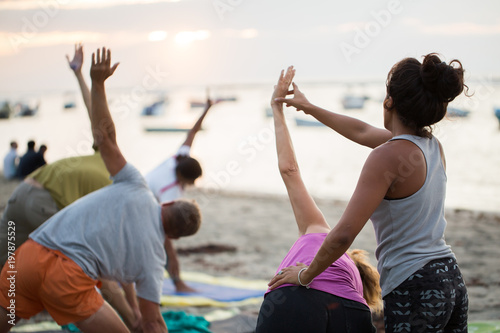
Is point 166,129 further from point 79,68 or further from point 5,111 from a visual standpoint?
point 79,68

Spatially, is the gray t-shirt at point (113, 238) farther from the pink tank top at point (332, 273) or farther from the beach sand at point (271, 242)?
the beach sand at point (271, 242)

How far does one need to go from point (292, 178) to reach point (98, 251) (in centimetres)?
107

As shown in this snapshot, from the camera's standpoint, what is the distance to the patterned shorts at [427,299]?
6.21ft

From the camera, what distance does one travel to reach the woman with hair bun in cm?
186

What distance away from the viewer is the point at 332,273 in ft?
7.20

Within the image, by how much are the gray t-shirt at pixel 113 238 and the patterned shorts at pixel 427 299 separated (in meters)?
1.32

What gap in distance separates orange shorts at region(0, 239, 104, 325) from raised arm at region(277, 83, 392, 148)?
1.43m

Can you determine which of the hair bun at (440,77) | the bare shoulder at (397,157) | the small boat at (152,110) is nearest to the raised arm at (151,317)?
the bare shoulder at (397,157)

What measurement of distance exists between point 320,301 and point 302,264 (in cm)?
18

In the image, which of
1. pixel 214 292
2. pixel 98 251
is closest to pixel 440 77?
pixel 98 251

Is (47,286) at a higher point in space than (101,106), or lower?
lower

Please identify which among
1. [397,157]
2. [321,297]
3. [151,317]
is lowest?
[151,317]

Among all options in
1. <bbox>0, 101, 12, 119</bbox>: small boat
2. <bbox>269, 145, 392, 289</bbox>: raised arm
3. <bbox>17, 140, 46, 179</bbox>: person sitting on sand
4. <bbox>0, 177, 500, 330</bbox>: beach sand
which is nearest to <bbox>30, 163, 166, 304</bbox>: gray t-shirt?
<bbox>269, 145, 392, 289</bbox>: raised arm

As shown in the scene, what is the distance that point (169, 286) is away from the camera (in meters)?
5.10
